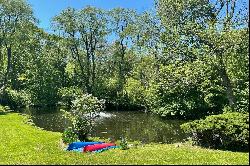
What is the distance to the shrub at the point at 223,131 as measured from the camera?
23.8 metres

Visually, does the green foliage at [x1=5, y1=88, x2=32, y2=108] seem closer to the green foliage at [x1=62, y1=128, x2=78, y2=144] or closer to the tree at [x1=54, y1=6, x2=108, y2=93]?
the tree at [x1=54, y1=6, x2=108, y2=93]

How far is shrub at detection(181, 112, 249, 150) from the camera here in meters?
23.8

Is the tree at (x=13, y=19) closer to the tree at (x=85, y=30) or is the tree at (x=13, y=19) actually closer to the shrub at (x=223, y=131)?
the tree at (x=85, y=30)

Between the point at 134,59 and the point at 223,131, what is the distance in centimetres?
7524

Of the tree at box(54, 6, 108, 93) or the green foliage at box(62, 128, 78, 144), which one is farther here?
the tree at box(54, 6, 108, 93)

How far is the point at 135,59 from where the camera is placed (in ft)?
324

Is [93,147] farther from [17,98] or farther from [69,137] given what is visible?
[17,98]

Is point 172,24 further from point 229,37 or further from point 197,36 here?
point 229,37

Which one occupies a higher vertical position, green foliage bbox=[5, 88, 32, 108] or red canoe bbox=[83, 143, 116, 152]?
green foliage bbox=[5, 88, 32, 108]

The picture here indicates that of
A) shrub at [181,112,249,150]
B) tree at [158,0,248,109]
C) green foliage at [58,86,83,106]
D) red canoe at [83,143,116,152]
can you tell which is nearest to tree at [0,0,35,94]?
green foliage at [58,86,83,106]

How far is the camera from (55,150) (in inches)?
1016

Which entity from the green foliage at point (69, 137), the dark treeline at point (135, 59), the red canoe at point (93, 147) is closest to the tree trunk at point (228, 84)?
the dark treeline at point (135, 59)

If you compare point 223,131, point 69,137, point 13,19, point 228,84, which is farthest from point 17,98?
point 223,131

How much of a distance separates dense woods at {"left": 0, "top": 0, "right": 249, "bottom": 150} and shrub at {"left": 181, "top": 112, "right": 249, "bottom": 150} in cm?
72
